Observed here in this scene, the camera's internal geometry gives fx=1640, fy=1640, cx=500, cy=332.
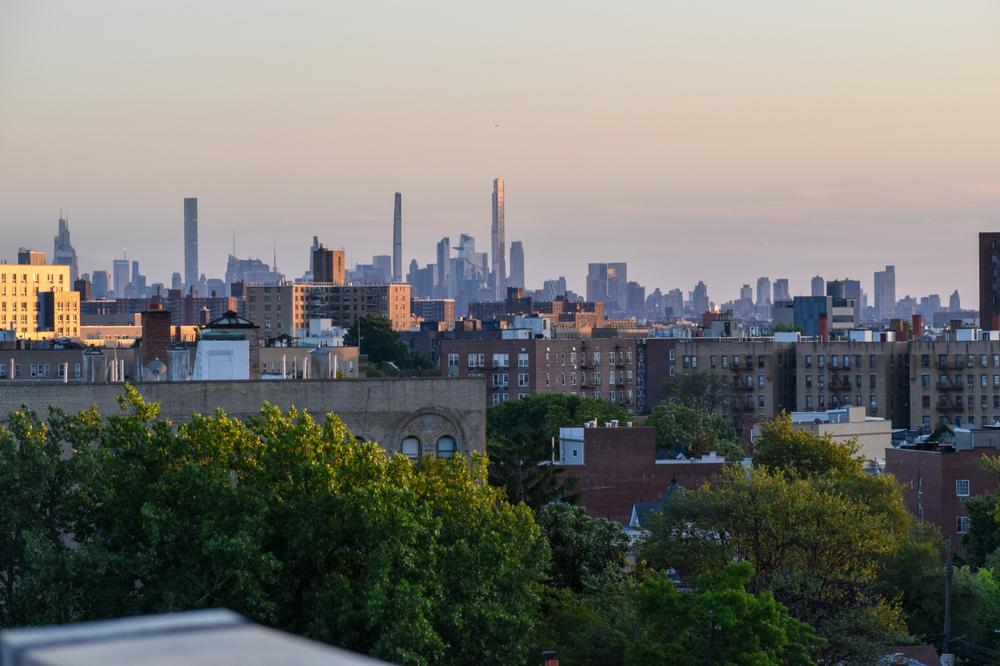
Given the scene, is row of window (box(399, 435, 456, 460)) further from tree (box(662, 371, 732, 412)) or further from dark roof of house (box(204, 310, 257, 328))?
tree (box(662, 371, 732, 412))

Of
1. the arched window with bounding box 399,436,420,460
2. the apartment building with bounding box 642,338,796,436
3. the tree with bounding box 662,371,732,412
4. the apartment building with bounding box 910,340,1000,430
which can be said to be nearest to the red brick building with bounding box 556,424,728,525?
the arched window with bounding box 399,436,420,460

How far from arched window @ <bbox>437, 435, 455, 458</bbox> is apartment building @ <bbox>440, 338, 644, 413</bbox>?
329 ft

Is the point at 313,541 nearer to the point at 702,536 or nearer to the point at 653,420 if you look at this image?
the point at 702,536

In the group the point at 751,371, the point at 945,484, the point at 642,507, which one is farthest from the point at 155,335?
the point at 751,371

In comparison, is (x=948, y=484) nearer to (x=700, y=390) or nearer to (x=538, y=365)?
(x=700, y=390)

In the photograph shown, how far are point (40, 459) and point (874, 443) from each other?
82.8 metres

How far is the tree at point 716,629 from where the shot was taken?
132 ft

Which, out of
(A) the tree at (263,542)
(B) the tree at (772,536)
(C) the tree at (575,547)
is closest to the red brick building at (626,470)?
(C) the tree at (575,547)

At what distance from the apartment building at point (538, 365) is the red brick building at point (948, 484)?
241ft

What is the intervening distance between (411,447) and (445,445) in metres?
1.28

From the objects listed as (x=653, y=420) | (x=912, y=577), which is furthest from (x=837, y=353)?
(x=912, y=577)

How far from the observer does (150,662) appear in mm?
5434

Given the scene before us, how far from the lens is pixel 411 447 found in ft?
194

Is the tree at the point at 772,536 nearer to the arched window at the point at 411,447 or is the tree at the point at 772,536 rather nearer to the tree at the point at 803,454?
the arched window at the point at 411,447
